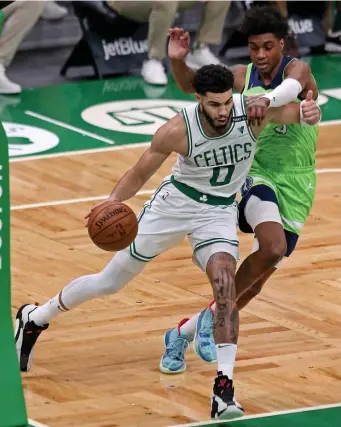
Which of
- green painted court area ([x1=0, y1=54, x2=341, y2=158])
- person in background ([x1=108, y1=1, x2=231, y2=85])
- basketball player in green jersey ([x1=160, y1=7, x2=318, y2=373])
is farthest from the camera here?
person in background ([x1=108, y1=1, x2=231, y2=85])

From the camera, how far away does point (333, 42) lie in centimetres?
1625

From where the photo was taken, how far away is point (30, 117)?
1315 cm

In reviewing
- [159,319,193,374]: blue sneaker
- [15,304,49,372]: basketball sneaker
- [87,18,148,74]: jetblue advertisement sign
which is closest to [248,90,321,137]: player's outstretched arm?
[159,319,193,374]: blue sneaker

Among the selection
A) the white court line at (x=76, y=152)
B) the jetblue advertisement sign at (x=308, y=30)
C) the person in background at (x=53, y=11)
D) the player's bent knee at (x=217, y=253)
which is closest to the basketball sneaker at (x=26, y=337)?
the player's bent knee at (x=217, y=253)

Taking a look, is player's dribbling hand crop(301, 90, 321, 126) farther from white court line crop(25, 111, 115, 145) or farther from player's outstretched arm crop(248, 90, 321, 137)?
white court line crop(25, 111, 115, 145)

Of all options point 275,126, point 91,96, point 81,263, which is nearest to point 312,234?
point 81,263

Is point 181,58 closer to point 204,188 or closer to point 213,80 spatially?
point 213,80

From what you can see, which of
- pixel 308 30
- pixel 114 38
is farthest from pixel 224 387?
pixel 308 30

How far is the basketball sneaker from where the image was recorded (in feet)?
24.7

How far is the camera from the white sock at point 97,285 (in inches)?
283

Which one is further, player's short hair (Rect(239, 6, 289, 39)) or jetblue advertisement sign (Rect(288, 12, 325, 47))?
jetblue advertisement sign (Rect(288, 12, 325, 47))

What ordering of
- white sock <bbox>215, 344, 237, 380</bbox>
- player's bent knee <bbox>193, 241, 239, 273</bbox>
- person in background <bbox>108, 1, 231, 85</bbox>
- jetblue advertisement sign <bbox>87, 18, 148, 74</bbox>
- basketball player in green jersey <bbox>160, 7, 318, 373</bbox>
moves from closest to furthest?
white sock <bbox>215, 344, 237, 380</bbox> < player's bent knee <bbox>193, 241, 239, 273</bbox> < basketball player in green jersey <bbox>160, 7, 318, 373</bbox> < person in background <bbox>108, 1, 231, 85</bbox> < jetblue advertisement sign <bbox>87, 18, 148, 74</bbox>

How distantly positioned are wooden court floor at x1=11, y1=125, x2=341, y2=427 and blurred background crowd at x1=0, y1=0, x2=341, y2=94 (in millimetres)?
3122

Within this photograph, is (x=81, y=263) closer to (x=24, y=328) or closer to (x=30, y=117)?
(x=24, y=328)
